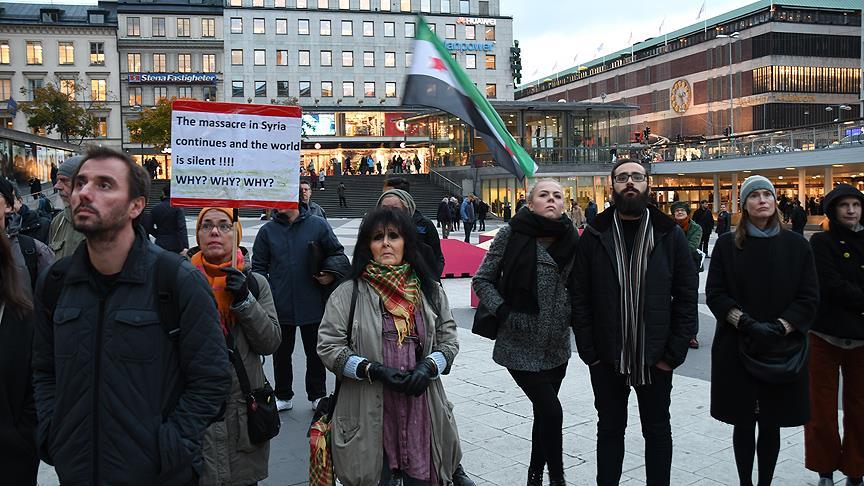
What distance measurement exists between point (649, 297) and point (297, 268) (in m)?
3.38

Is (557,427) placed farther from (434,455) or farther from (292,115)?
(292,115)

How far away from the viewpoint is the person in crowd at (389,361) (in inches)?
154

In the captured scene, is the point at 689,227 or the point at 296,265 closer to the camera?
the point at 296,265

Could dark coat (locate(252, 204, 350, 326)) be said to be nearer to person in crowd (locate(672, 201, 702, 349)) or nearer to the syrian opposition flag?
the syrian opposition flag

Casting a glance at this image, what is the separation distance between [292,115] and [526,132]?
47.0 m

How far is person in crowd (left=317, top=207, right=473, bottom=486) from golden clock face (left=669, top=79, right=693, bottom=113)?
247ft

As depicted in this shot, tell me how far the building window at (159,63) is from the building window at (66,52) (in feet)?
25.3

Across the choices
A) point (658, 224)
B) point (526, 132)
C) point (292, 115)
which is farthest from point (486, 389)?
point (526, 132)

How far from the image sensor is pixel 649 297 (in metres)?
4.50

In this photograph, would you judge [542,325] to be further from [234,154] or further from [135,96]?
[135,96]

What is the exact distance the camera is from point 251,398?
407 centimetres

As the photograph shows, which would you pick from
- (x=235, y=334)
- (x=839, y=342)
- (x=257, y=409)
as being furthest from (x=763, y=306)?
(x=235, y=334)

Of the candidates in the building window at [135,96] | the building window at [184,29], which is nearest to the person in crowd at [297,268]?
the building window at [135,96]

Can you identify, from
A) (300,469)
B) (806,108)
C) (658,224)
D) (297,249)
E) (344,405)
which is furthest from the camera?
(806,108)
